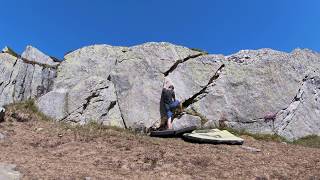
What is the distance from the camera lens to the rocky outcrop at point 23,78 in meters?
27.8

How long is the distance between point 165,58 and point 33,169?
45.0 ft

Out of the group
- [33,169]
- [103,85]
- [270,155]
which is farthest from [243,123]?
[33,169]

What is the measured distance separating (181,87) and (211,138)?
20.9 ft

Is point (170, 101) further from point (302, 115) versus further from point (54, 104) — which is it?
point (302, 115)

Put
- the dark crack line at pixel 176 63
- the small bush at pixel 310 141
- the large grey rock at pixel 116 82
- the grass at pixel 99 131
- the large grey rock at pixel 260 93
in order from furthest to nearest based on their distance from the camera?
1. the dark crack line at pixel 176 63
2. the large grey rock at pixel 116 82
3. the large grey rock at pixel 260 93
4. the small bush at pixel 310 141
5. the grass at pixel 99 131

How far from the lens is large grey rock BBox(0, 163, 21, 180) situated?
14.7 meters

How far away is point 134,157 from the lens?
58.4ft

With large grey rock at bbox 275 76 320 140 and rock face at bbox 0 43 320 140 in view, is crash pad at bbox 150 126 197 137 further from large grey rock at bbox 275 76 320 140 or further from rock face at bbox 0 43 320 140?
large grey rock at bbox 275 76 320 140

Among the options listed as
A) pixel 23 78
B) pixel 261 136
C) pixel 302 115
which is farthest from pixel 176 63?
pixel 23 78

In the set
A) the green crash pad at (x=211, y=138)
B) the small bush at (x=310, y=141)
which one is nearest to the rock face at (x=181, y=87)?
the small bush at (x=310, y=141)

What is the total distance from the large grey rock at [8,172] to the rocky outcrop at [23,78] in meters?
12.0

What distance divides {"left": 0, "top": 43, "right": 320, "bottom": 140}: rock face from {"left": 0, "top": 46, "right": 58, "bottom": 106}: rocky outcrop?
0.06 meters

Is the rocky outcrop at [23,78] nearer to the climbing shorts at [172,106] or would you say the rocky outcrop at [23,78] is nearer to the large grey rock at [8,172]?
the climbing shorts at [172,106]

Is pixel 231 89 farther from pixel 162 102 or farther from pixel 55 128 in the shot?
pixel 55 128
